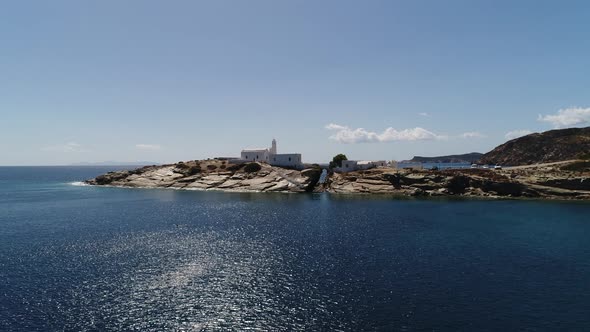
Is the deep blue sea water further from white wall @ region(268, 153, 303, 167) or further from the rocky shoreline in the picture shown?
white wall @ region(268, 153, 303, 167)

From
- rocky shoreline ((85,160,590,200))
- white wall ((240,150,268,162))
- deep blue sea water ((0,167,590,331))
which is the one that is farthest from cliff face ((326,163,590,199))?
white wall ((240,150,268,162))

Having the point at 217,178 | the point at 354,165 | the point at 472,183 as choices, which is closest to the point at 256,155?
the point at 217,178

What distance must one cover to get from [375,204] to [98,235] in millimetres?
75474

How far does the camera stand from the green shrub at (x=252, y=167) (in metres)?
158

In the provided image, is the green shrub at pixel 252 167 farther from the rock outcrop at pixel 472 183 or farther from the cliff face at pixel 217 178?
the rock outcrop at pixel 472 183

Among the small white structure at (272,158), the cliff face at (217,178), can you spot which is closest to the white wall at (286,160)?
the small white structure at (272,158)

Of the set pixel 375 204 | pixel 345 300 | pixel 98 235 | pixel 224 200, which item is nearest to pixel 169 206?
pixel 224 200

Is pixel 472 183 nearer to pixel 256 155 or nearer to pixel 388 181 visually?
pixel 388 181

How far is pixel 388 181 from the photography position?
136m

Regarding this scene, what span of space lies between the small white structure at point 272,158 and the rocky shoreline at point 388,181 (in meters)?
8.19

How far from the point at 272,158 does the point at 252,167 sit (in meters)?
15.9

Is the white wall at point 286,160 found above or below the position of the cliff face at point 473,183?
above

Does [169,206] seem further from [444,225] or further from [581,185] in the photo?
[581,185]

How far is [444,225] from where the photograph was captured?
7662 cm
